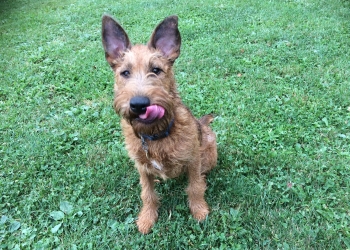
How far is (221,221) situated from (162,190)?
98 cm

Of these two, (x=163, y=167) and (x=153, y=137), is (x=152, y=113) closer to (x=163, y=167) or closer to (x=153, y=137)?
(x=153, y=137)

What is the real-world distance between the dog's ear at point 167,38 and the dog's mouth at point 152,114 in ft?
2.60

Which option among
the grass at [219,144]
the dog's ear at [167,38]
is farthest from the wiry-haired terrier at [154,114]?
the grass at [219,144]

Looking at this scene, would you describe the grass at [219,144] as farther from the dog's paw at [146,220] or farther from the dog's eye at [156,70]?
the dog's eye at [156,70]

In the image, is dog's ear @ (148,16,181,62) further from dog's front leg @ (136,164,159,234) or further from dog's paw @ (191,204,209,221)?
dog's paw @ (191,204,209,221)

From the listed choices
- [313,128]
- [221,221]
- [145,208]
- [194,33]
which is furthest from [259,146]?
[194,33]

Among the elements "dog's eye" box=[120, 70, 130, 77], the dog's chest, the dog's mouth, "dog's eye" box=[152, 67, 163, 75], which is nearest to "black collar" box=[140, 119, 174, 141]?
the dog's chest

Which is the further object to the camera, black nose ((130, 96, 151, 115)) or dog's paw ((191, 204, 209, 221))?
dog's paw ((191, 204, 209, 221))

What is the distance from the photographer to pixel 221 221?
→ 380cm

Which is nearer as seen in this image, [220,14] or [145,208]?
[145,208]

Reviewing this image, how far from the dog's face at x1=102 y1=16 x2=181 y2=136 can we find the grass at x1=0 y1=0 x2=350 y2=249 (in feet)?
4.82

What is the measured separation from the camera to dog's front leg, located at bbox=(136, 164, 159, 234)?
3.83 m

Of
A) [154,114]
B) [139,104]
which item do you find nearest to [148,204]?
[154,114]

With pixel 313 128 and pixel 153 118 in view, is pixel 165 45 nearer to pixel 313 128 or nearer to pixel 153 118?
pixel 153 118
